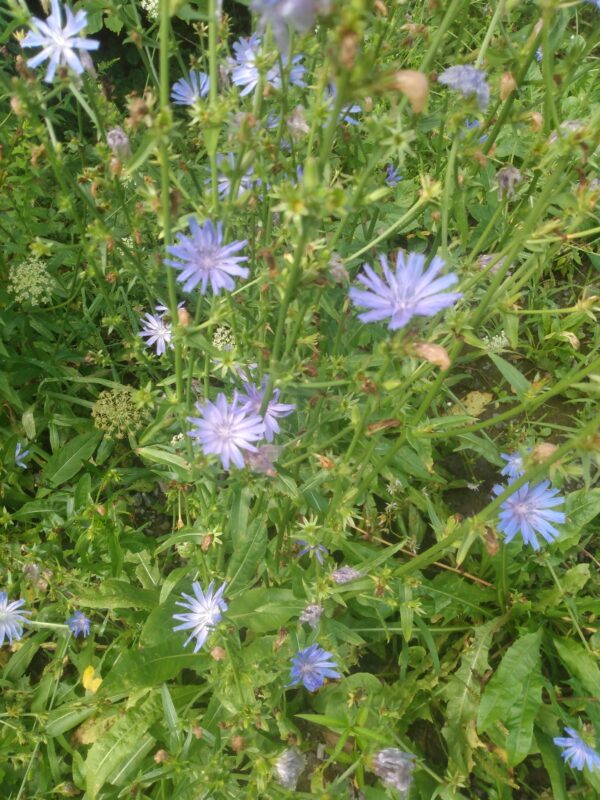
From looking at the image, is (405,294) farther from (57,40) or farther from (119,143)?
(57,40)

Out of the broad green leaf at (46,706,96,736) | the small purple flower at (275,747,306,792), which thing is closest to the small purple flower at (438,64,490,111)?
the small purple flower at (275,747,306,792)

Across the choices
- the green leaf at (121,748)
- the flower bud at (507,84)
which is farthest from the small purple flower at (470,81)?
the green leaf at (121,748)

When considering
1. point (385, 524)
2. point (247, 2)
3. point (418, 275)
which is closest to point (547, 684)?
point (385, 524)

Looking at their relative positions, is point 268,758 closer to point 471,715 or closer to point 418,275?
point 471,715

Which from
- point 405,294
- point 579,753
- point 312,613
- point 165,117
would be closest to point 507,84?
point 405,294

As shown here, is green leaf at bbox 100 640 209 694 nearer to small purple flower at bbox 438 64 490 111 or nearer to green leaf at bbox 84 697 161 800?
green leaf at bbox 84 697 161 800
